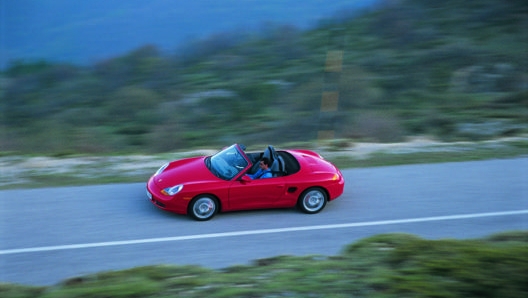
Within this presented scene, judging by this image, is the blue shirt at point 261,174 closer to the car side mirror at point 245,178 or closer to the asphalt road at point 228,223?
the car side mirror at point 245,178

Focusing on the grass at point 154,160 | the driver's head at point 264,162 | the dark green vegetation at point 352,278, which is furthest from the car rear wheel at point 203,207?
the dark green vegetation at point 352,278

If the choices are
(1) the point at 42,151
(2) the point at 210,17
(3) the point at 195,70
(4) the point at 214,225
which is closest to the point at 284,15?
(2) the point at 210,17

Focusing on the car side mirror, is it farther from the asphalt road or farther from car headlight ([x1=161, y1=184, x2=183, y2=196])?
car headlight ([x1=161, y1=184, x2=183, y2=196])

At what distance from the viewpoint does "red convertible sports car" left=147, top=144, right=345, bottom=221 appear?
32.2 feet

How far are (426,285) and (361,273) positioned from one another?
35.9 inches

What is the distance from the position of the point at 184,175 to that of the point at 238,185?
3.06 ft

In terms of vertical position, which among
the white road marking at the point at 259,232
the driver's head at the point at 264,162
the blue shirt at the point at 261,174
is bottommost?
the white road marking at the point at 259,232

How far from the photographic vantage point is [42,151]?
1495 cm

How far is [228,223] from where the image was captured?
9805 millimetres

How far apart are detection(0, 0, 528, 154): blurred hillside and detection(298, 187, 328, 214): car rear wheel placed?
567 centimetres

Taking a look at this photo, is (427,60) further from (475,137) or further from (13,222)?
(13,222)

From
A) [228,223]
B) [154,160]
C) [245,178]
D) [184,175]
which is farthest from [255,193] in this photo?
[154,160]

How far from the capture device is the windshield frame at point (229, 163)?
10133mm

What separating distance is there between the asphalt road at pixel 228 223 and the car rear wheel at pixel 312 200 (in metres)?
0.13
